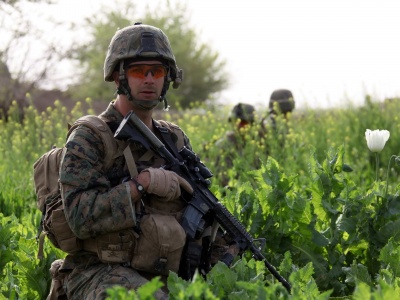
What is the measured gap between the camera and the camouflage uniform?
4078 millimetres

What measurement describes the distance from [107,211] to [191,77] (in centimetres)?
2762

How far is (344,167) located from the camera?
5.25 m

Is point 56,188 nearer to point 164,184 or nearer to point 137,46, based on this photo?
point 164,184

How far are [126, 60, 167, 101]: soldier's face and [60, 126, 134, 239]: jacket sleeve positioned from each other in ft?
1.44

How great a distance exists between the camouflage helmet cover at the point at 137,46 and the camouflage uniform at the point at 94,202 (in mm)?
469

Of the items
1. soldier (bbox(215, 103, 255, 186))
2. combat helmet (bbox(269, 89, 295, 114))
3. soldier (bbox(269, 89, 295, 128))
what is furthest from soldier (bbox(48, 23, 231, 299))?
A: combat helmet (bbox(269, 89, 295, 114))

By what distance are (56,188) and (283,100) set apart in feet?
24.3

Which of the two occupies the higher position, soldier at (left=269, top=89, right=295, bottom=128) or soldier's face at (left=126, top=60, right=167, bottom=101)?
soldier at (left=269, top=89, right=295, bottom=128)

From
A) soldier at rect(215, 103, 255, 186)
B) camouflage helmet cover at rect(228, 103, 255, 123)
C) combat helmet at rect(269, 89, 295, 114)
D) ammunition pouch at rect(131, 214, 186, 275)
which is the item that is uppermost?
combat helmet at rect(269, 89, 295, 114)

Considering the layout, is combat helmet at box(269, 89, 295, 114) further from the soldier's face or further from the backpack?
the backpack

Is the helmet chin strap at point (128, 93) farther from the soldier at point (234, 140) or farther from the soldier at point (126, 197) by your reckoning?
the soldier at point (234, 140)

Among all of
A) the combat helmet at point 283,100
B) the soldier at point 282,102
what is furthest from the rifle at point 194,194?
the combat helmet at point 283,100

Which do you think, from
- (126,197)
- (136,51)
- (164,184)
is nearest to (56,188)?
(126,197)

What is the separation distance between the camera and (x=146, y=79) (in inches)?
174
